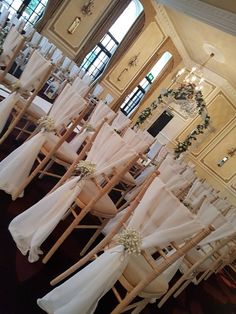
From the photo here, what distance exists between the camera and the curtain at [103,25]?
8.16 meters

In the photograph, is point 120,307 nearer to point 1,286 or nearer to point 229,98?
point 1,286

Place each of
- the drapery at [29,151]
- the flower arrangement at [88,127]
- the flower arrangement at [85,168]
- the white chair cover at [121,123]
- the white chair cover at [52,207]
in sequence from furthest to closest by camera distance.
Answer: the white chair cover at [121,123] → the flower arrangement at [88,127] → the drapery at [29,151] → the flower arrangement at [85,168] → the white chair cover at [52,207]

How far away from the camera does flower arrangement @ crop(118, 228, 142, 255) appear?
5.44 ft

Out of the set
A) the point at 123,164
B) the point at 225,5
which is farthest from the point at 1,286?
the point at 225,5

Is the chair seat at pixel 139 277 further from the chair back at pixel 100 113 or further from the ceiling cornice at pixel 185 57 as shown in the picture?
the ceiling cornice at pixel 185 57

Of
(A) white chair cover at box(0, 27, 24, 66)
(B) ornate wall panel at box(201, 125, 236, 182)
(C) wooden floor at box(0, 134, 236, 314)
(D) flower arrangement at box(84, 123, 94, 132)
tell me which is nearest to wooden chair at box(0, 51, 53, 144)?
(A) white chair cover at box(0, 27, 24, 66)

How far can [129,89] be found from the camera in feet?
33.1

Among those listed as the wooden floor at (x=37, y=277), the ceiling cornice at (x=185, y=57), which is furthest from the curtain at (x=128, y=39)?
the wooden floor at (x=37, y=277)

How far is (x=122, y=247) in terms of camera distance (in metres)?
1.67

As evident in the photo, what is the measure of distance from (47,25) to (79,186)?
21.1 feet

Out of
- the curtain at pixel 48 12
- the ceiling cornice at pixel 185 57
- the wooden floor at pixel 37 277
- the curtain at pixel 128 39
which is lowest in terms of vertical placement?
the wooden floor at pixel 37 277

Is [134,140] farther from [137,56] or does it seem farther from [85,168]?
[137,56]

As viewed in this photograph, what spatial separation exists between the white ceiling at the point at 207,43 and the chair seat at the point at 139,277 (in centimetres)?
644

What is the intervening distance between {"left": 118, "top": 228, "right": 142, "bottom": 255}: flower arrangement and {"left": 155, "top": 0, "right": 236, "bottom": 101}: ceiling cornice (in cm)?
840
